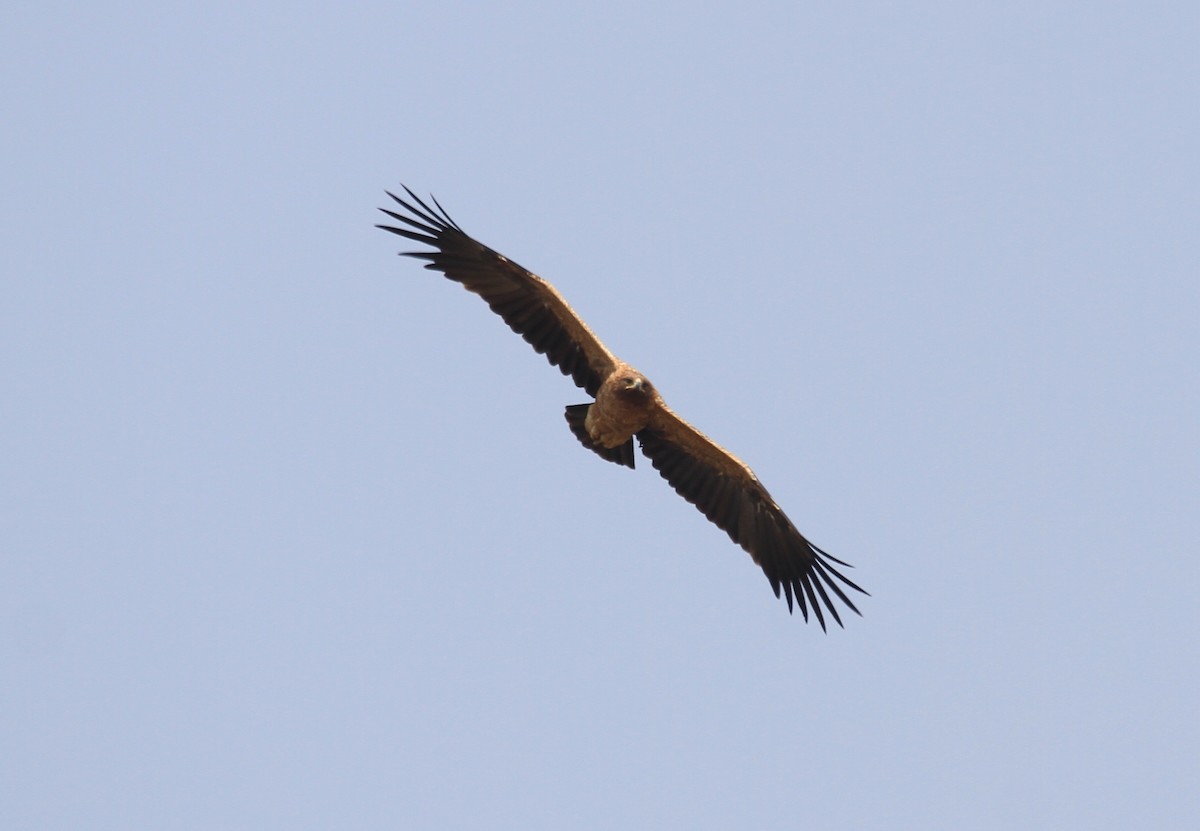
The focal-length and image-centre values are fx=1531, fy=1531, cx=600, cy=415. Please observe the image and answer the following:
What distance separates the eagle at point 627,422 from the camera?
17.5 metres

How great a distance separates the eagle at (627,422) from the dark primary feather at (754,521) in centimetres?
1

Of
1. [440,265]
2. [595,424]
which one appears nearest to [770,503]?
[595,424]

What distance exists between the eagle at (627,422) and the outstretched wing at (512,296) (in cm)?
1

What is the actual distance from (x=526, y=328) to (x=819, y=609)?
491 cm

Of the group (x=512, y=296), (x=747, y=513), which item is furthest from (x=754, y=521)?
(x=512, y=296)

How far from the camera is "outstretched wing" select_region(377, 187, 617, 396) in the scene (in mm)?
17578

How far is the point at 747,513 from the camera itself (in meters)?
18.6

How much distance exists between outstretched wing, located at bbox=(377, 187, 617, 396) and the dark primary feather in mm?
1251

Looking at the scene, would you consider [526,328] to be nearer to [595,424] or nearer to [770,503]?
[595,424]

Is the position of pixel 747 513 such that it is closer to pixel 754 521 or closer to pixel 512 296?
pixel 754 521

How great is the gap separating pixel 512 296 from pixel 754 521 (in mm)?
4041

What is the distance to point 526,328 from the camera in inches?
698

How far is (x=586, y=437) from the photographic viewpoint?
17812 mm

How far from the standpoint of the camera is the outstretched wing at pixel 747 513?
18.3 meters
